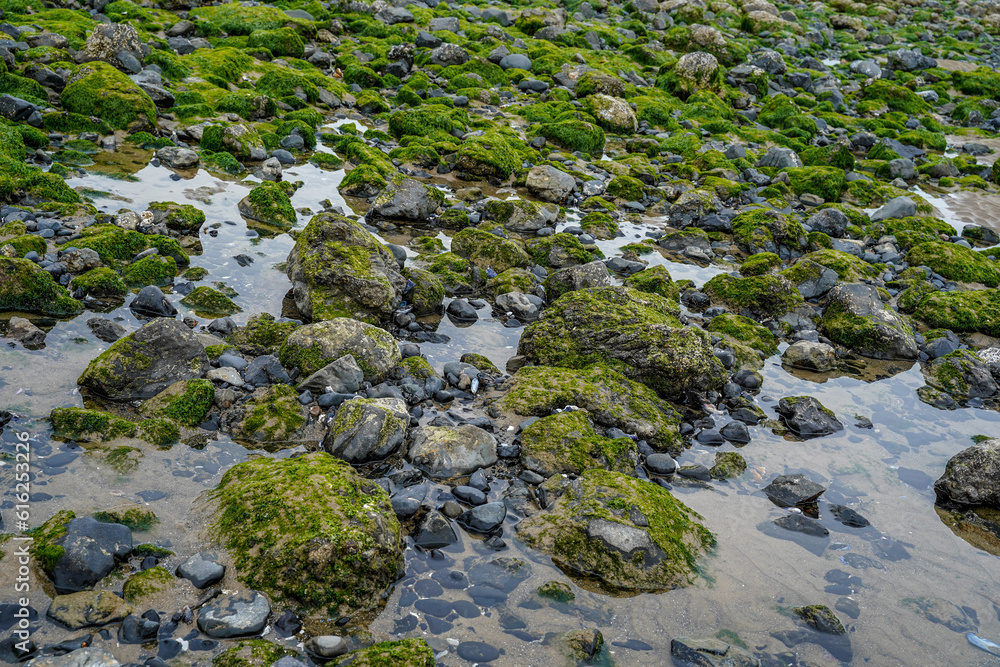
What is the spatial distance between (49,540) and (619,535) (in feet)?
17.5

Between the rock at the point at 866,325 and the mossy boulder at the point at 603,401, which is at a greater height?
the rock at the point at 866,325

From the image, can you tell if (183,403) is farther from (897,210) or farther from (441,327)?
(897,210)

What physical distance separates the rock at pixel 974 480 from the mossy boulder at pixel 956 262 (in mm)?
8128

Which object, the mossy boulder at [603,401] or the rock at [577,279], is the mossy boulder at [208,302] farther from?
the rock at [577,279]

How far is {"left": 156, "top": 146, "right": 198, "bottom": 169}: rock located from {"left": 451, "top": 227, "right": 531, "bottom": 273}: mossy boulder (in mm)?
6873

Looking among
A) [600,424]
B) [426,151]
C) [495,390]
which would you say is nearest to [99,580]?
[495,390]

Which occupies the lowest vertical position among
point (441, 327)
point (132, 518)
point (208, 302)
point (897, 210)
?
point (441, 327)

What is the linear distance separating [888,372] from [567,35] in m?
24.7

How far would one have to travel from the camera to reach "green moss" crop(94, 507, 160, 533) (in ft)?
20.9

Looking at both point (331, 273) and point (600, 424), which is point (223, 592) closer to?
point (600, 424)

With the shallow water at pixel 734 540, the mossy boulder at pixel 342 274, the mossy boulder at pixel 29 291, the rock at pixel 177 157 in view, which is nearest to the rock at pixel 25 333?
the shallow water at pixel 734 540

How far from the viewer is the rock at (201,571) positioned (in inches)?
229

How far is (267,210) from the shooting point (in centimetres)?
1370

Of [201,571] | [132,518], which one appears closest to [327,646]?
[201,571]
